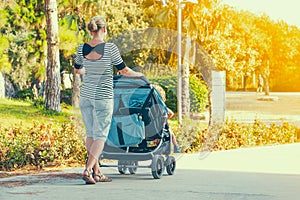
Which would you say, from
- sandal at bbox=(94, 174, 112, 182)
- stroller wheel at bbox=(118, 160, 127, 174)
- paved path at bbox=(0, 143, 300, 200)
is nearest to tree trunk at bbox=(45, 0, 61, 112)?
paved path at bbox=(0, 143, 300, 200)

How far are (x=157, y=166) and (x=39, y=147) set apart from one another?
2616 mm

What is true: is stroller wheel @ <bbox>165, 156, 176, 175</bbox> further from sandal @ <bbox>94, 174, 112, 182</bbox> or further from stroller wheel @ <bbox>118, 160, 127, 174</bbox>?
sandal @ <bbox>94, 174, 112, 182</bbox>

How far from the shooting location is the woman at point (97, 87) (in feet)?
30.5

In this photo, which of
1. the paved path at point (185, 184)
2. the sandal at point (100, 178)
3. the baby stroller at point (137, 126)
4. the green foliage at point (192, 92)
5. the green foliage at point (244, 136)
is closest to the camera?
the paved path at point (185, 184)

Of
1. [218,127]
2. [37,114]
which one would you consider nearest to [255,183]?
[218,127]

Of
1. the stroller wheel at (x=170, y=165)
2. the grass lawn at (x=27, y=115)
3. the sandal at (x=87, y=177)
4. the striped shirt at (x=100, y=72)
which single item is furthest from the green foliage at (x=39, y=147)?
the grass lawn at (x=27, y=115)

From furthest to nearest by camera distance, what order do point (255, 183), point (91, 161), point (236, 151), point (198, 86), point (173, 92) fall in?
point (198, 86), point (173, 92), point (236, 151), point (255, 183), point (91, 161)

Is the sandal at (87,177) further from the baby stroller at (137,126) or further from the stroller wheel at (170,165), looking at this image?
the stroller wheel at (170,165)

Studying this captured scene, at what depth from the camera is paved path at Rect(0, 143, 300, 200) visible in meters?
8.45

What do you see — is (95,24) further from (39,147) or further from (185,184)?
(39,147)

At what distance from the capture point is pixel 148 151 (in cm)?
1022

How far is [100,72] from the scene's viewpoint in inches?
368

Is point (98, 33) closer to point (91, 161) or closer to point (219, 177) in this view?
point (91, 161)

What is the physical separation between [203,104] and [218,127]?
1532 cm
